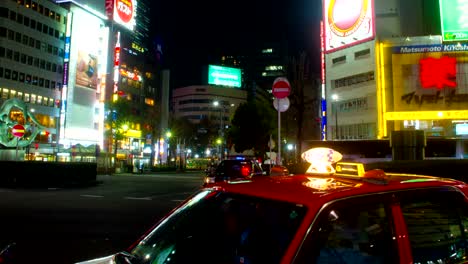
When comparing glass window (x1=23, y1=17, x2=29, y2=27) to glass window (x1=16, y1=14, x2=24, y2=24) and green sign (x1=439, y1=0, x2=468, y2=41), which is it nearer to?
glass window (x1=16, y1=14, x2=24, y2=24)

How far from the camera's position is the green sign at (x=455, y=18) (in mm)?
35844

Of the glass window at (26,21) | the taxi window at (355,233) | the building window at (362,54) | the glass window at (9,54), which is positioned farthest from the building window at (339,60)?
the taxi window at (355,233)

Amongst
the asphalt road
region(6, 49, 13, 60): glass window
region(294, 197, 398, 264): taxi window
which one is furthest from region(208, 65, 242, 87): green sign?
region(294, 197, 398, 264): taxi window

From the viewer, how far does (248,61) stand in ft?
580

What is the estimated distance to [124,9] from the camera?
7131 centimetres

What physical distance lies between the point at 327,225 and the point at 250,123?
50061mm

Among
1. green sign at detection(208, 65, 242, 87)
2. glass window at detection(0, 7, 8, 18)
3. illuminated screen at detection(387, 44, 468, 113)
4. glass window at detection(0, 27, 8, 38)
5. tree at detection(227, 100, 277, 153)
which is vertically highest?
green sign at detection(208, 65, 242, 87)

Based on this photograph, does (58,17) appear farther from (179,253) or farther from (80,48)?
(179,253)

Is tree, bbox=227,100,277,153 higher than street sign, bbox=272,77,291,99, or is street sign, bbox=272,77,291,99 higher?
tree, bbox=227,100,277,153

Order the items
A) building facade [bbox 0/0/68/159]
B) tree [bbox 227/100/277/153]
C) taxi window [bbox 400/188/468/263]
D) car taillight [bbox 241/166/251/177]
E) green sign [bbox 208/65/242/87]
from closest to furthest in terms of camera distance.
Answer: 1. taxi window [bbox 400/188/468/263]
2. car taillight [bbox 241/166/251/177]
3. tree [bbox 227/100/277/153]
4. building facade [bbox 0/0/68/159]
5. green sign [bbox 208/65/242/87]

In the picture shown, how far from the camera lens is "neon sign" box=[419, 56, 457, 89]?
127ft

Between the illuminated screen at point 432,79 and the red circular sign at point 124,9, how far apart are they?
48.2 m

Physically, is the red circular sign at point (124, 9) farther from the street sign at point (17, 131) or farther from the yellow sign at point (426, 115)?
the yellow sign at point (426, 115)

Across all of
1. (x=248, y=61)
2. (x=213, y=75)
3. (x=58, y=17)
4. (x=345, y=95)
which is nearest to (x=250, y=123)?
(x=345, y=95)
